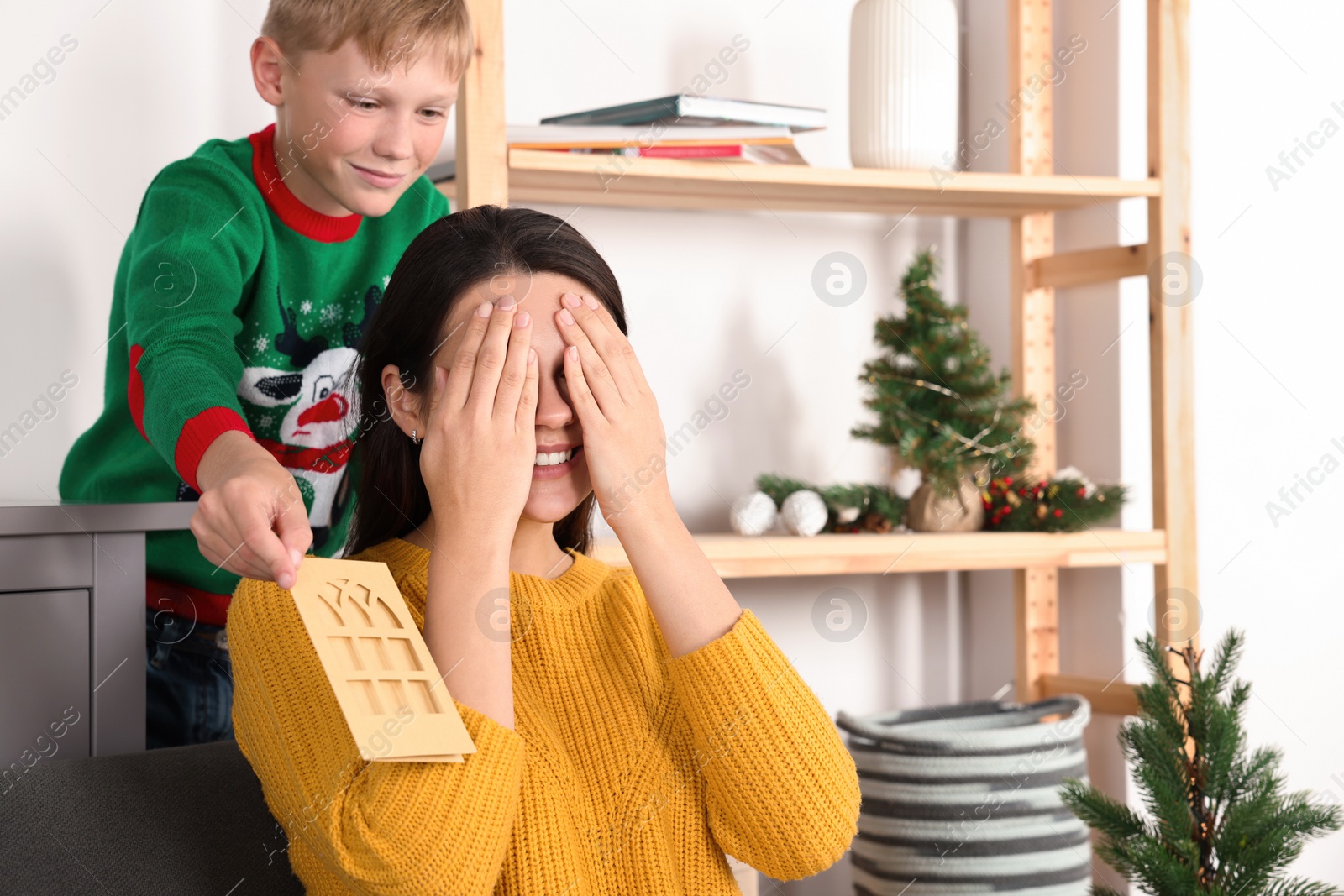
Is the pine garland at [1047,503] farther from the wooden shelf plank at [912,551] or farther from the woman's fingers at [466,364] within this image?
the woman's fingers at [466,364]

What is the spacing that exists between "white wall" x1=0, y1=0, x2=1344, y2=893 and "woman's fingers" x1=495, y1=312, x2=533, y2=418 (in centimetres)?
108

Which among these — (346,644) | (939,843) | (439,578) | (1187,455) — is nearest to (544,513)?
(439,578)

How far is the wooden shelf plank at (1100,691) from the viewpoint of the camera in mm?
1872

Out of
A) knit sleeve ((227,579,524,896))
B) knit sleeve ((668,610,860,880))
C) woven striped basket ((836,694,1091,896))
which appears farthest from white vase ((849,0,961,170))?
knit sleeve ((227,579,524,896))

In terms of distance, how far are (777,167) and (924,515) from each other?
1.97 feet

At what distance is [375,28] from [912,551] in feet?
3.41

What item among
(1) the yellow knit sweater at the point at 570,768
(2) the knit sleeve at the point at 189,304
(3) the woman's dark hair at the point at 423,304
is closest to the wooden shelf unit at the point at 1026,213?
(2) the knit sleeve at the point at 189,304

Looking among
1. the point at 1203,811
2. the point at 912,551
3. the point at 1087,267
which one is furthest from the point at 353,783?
the point at 1087,267

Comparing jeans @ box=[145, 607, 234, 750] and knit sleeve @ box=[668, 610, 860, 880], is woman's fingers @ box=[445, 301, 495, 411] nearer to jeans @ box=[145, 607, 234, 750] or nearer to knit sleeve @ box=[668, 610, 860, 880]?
knit sleeve @ box=[668, 610, 860, 880]

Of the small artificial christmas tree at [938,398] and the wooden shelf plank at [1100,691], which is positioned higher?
the small artificial christmas tree at [938,398]

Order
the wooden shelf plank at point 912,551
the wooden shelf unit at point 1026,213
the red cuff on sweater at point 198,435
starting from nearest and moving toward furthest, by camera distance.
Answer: the red cuff on sweater at point 198,435 < the wooden shelf unit at point 1026,213 < the wooden shelf plank at point 912,551

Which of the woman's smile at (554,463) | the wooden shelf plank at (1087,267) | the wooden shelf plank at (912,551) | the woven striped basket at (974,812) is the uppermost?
the wooden shelf plank at (1087,267)

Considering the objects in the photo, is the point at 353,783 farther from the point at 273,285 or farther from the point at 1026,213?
the point at 1026,213

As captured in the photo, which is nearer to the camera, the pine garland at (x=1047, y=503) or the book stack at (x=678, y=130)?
the book stack at (x=678, y=130)
